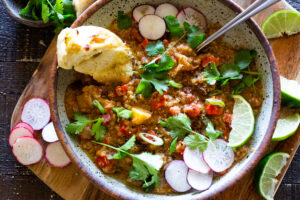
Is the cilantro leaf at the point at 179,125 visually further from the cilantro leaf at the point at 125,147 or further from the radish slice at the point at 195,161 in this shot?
the cilantro leaf at the point at 125,147

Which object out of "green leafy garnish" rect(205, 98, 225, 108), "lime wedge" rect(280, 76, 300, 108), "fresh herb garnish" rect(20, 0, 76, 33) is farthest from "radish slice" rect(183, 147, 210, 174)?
"fresh herb garnish" rect(20, 0, 76, 33)

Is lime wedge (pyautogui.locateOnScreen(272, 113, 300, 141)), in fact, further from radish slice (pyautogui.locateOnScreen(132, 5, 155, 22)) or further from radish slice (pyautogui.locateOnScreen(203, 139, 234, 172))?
radish slice (pyautogui.locateOnScreen(132, 5, 155, 22))

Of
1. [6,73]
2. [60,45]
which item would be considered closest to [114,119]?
[60,45]

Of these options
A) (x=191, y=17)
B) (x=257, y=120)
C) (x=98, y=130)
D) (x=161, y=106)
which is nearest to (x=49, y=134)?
(x=98, y=130)

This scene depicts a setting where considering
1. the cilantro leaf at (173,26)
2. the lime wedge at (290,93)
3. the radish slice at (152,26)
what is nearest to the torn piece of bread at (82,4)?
the radish slice at (152,26)

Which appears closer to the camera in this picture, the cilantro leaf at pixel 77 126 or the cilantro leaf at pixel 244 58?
the cilantro leaf at pixel 77 126

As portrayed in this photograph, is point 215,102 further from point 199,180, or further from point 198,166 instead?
point 199,180
